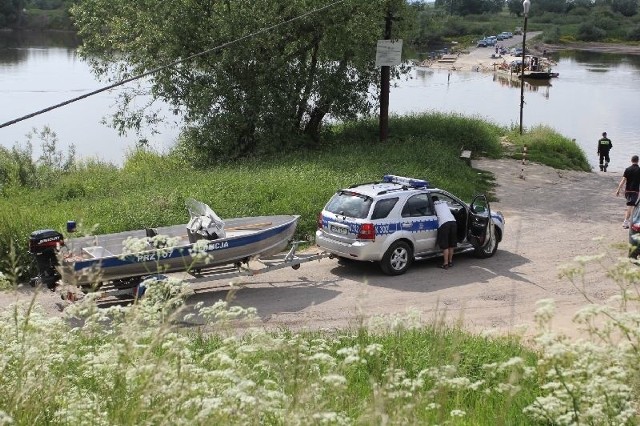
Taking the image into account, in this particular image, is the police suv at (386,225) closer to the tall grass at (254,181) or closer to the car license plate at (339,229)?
the car license plate at (339,229)

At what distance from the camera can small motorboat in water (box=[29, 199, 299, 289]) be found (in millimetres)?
11898

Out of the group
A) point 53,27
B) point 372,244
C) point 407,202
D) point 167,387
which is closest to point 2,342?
point 167,387

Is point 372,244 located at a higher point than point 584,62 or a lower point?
lower

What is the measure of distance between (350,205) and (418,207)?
1.37 meters

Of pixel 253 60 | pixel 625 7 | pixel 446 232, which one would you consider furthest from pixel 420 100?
pixel 625 7

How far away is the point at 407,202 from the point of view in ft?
49.4

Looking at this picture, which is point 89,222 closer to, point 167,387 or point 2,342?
point 2,342

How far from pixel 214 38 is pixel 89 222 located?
11051 millimetres

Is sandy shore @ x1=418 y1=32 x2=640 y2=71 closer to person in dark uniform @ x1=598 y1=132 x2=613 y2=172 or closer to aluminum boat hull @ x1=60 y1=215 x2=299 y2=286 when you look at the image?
person in dark uniform @ x1=598 y1=132 x2=613 y2=172

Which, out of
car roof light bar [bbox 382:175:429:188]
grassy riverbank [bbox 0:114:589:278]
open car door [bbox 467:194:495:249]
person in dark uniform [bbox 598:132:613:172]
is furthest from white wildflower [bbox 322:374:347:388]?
person in dark uniform [bbox 598:132:613:172]

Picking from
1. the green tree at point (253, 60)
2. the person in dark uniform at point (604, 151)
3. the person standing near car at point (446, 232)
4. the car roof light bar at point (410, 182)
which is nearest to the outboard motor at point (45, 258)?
the car roof light bar at point (410, 182)

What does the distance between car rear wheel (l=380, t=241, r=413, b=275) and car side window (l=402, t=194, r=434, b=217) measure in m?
0.60

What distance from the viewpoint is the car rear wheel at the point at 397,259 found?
1472 cm

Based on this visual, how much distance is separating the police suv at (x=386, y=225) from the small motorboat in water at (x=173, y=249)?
844 millimetres
